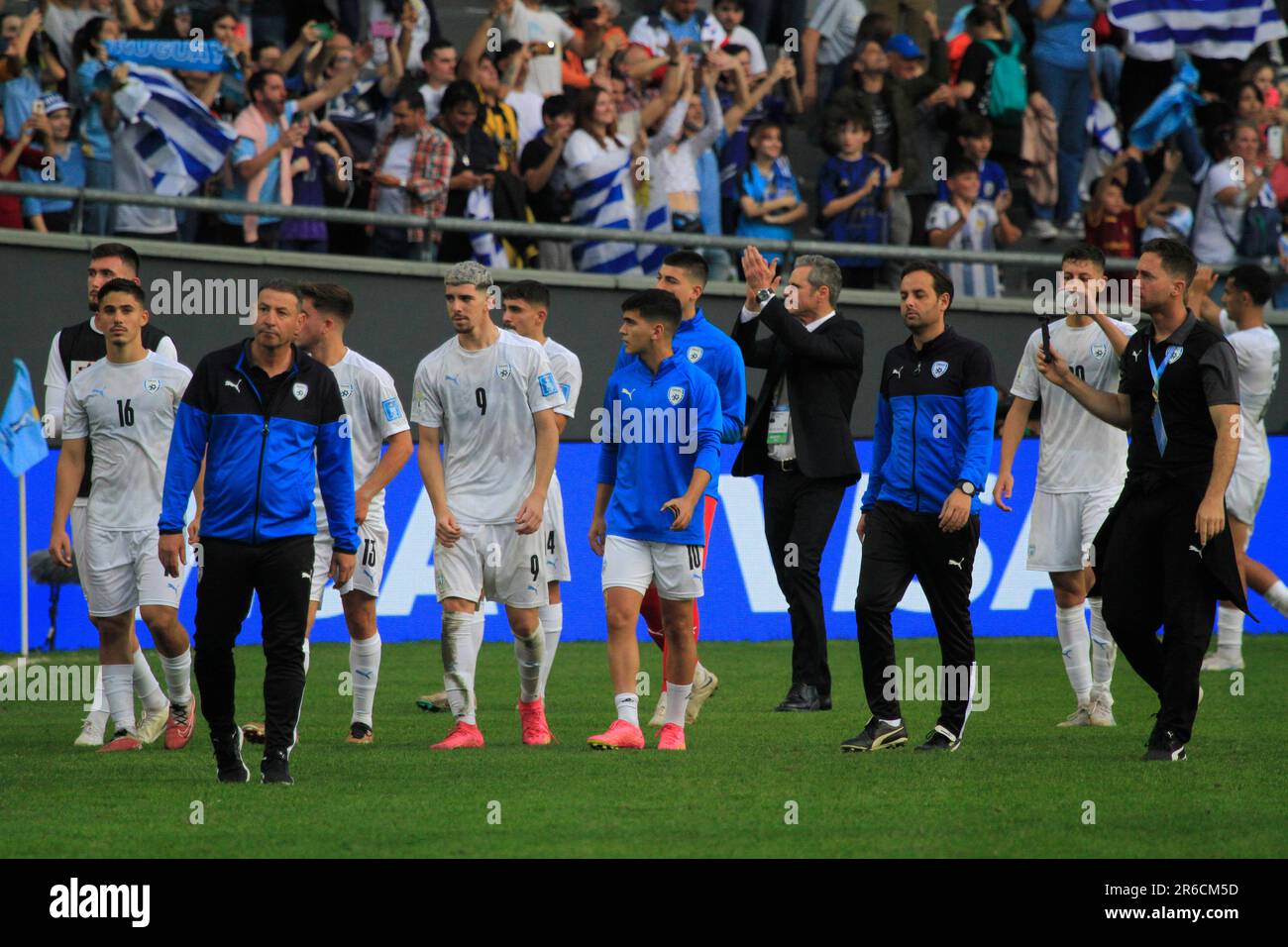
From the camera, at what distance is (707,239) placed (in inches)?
663

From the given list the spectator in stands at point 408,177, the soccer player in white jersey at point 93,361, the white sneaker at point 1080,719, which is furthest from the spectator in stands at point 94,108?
the white sneaker at point 1080,719

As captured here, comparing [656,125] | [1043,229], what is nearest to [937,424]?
[656,125]

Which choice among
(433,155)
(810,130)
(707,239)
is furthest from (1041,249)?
(433,155)

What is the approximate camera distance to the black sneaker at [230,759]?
813cm

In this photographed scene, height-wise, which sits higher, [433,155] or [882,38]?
[882,38]

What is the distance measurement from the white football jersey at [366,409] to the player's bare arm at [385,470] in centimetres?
6

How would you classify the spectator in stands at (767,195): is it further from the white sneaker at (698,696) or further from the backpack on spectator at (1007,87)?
the white sneaker at (698,696)

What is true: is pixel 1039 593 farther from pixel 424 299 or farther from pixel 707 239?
pixel 424 299

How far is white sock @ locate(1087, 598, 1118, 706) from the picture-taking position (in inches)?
420

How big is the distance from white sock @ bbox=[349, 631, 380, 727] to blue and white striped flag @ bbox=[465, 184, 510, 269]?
7279 millimetres

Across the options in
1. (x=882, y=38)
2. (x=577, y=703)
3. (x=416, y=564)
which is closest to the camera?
(x=577, y=703)

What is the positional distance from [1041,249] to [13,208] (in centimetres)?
1145
